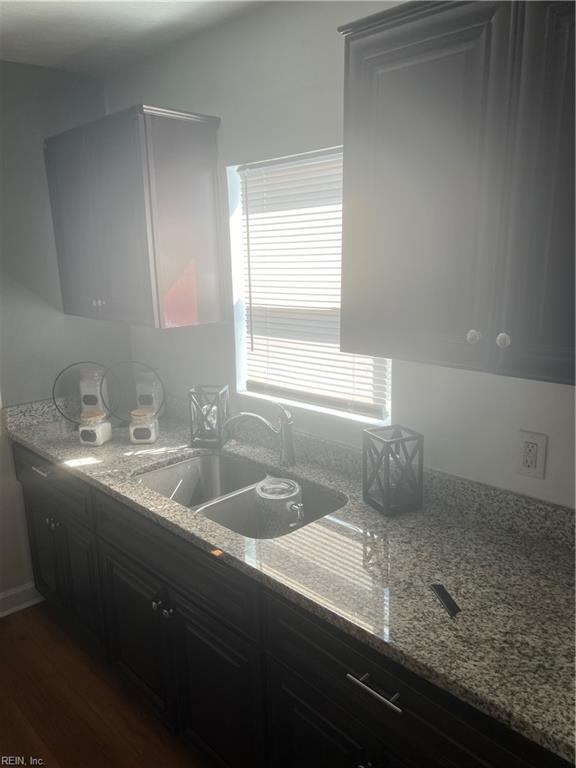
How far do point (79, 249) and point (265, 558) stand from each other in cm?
180

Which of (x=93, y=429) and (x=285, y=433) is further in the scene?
(x=93, y=429)

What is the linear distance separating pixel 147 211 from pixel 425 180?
1.25 metres

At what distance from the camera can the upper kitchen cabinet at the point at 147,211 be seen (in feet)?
7.39

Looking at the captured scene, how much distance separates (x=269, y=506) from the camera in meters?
1.96

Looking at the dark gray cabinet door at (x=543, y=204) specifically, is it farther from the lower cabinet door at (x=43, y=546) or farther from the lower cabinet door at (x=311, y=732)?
the lower cabinet door at (x=43, y=546)

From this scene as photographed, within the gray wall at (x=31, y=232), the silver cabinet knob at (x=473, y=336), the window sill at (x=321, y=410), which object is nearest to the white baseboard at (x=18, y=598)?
the gray wall at (x=31, y=232)

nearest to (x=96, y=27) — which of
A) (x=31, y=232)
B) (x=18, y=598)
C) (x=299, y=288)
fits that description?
(x=31, y=232)

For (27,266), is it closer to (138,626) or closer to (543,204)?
(138,626)

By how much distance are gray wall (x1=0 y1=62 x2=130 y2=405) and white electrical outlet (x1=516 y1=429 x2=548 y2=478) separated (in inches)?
86.6

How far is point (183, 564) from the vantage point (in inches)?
71.3

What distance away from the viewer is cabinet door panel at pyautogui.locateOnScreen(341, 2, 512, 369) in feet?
4.08

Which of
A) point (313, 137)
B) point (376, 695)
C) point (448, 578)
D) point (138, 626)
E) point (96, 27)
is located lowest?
point (138, 626)

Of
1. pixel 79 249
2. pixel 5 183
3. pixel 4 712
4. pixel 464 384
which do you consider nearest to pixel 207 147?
pixel 79 249

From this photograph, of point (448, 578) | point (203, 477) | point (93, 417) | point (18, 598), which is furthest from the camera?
point (18, 598)
